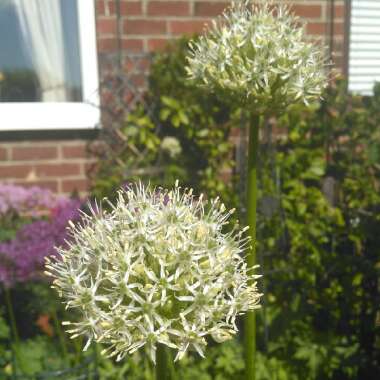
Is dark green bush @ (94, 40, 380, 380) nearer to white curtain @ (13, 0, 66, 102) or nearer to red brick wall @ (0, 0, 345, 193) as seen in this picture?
red brick wall @ (0, 0, 345, 193)

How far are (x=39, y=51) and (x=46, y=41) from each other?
0.07m

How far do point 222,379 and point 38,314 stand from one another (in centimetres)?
105

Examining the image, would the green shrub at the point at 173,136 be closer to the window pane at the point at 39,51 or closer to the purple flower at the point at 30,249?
the window pane at the point at 39,51

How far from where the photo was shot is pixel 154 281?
38.9 inches

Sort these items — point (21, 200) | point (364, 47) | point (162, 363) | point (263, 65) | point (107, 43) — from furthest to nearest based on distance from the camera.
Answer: point (364, 47)
point (107, 43)
point (21, 200)
point (263, 65)
point (162, 363)

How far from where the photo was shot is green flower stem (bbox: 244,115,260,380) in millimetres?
1229

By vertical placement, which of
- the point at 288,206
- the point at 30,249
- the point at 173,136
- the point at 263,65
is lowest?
the point at 288,206

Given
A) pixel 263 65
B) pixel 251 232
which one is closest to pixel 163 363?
pixel 251 232

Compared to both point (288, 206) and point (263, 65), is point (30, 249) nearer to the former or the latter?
point (263, 65)

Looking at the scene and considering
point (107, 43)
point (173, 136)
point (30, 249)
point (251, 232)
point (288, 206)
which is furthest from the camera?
point (173, 136)

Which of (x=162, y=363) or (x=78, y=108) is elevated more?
(x=78, y=108)

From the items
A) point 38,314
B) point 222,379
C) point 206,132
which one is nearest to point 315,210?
point 206,132

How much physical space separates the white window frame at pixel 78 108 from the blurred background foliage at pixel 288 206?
0.22 metres

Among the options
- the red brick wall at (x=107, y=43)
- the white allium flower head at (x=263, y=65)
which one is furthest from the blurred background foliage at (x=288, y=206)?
the white allium flower head at (x=263, y=65)
